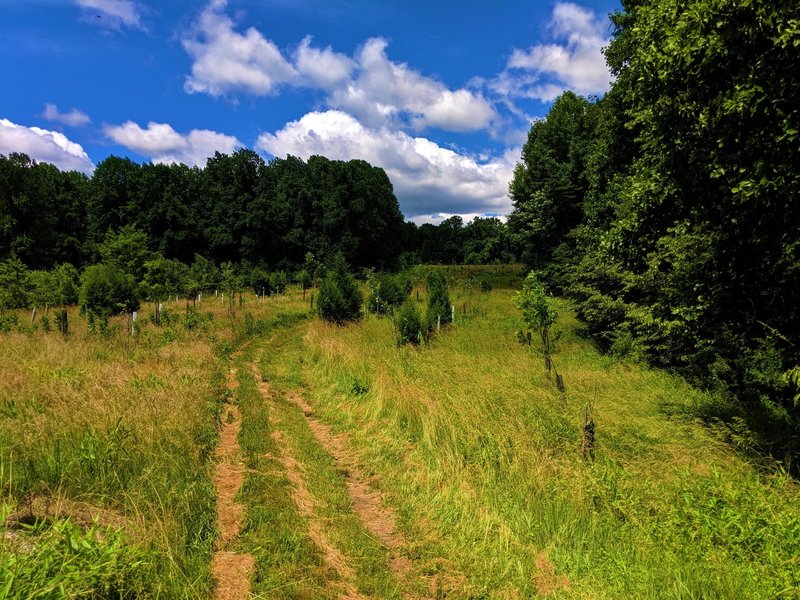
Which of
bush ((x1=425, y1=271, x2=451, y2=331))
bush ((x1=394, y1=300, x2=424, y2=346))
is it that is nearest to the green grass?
bush ((x1=394, y1=300, x2=424, y2=346))

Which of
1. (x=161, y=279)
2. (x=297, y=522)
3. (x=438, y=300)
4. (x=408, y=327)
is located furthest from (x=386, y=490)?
(x=161, y=279)

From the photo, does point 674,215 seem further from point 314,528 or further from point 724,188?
point 314,528

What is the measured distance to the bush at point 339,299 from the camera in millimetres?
21281

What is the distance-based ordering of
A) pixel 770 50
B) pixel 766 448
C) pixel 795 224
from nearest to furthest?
pixel 770 50 → pixel 795 224 → pixel 766 448

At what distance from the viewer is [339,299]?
836 inches

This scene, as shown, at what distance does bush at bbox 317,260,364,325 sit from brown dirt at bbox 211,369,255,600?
1335 cm

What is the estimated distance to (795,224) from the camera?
5043mm

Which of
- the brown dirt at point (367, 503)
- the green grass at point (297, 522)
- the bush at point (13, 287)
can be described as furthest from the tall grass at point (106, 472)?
the bush at point (13, 287)

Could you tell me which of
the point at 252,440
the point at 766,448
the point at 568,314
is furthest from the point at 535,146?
the point at 252,440

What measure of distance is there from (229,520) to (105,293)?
57.0 ft

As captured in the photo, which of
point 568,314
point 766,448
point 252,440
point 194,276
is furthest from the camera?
point 194,276

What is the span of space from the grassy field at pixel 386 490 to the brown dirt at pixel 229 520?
102mm

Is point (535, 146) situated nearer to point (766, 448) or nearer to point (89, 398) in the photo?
point (766, 448)

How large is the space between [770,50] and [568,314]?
23082 millimetres
